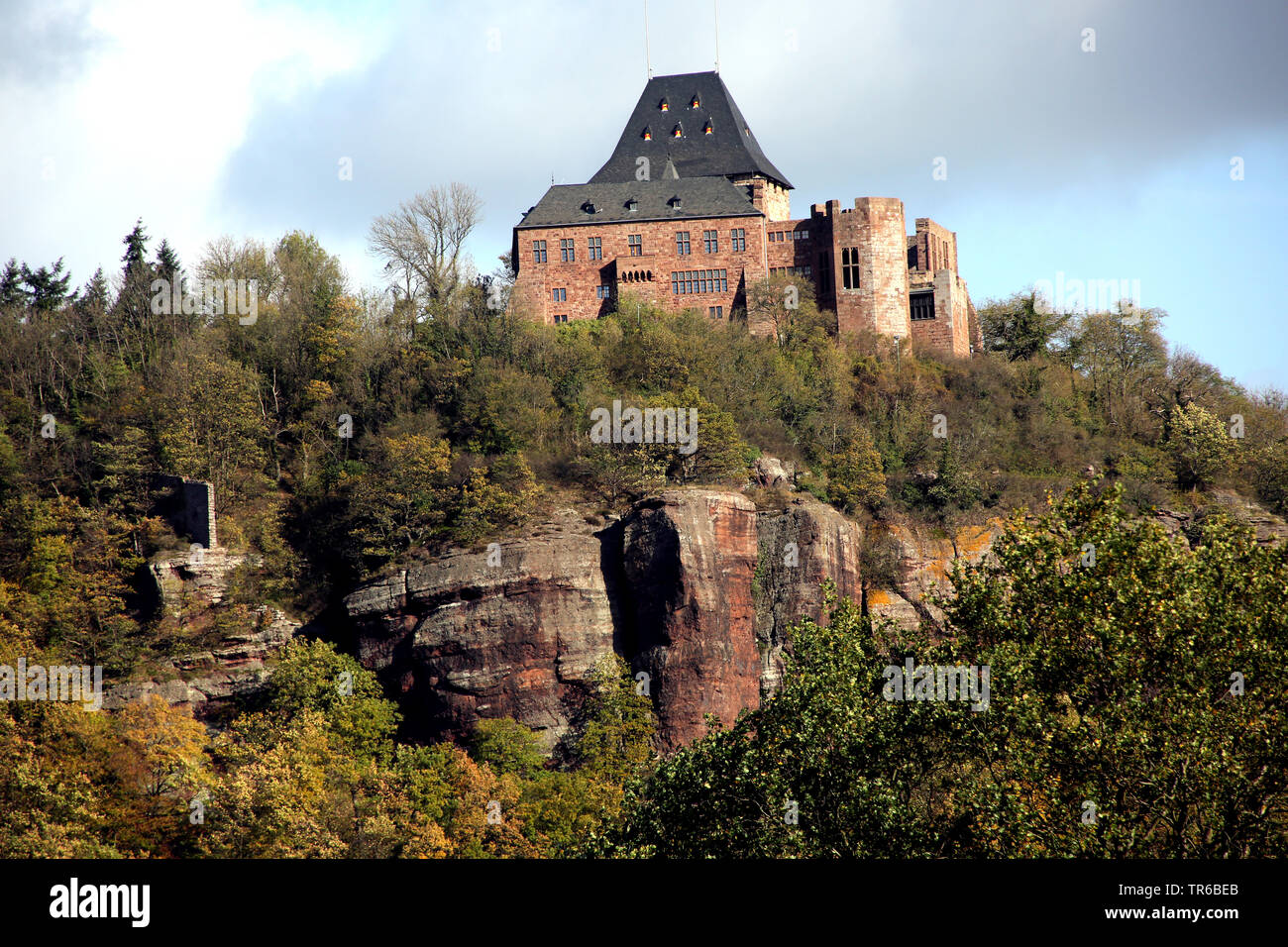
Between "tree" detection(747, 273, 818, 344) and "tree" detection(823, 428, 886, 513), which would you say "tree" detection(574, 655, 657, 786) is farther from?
"tree" detection(747, 273, 818, 344)

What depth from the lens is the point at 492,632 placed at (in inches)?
2154

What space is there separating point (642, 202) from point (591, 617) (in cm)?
3268

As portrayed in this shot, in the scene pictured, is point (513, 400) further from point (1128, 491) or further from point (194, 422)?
point (1128, 491)

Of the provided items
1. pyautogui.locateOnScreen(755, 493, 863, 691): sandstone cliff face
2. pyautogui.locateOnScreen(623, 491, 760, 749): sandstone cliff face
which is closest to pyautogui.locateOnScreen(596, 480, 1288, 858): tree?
pyautogui.locateOnScreen(623, 491, 760, 749): sandstone cliff face

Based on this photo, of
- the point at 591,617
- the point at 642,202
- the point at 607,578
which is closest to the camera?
the point at 591,617

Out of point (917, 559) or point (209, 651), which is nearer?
point (209, 651)

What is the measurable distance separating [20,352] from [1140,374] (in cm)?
5715

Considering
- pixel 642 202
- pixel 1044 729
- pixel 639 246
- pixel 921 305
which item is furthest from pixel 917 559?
pixel 1044 729

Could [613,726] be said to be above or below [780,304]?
below

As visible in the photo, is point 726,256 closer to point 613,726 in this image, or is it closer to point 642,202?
point 642,202

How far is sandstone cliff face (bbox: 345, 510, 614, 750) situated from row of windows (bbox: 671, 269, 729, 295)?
2523 centimetres

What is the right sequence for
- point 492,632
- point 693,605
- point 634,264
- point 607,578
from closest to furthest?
1. point 492,632
2. point 693,605
3. point 607,578
4. point 634,264
